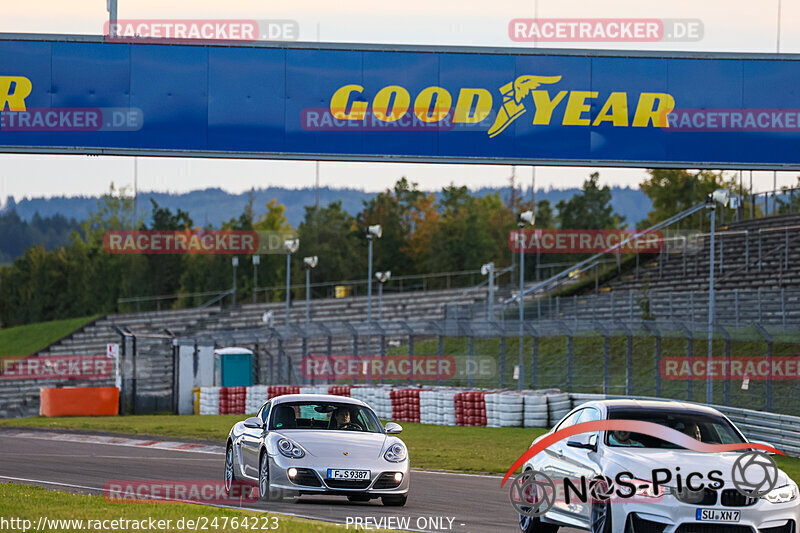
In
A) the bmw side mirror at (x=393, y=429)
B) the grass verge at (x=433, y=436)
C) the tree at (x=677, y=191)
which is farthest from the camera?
the tree at (x=677, y=191)

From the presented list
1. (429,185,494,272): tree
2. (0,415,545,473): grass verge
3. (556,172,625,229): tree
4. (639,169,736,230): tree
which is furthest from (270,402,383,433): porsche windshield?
(556,172,625,229): tree

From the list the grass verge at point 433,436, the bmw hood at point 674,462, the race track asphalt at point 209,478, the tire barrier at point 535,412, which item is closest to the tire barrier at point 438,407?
the grass verge at point 433,436

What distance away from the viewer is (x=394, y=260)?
105625 millimetres

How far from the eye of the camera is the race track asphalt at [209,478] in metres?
12.7

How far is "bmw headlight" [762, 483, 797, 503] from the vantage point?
971 centimetres

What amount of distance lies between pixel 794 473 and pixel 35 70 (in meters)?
14.0

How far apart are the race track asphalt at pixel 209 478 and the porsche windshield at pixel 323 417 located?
2.96 ft

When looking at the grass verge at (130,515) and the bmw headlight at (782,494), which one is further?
the grass verge at (130,515)

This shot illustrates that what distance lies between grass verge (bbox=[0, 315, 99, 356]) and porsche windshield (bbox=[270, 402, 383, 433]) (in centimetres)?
6644

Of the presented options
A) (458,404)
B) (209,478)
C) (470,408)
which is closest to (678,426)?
(209,478)

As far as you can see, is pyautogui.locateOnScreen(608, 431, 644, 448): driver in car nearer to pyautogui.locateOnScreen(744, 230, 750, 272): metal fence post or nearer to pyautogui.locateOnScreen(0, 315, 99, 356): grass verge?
pyautogui.locateOnScreen(744, 230, 750, 272): metal fence post

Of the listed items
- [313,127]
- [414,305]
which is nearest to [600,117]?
[313,127]

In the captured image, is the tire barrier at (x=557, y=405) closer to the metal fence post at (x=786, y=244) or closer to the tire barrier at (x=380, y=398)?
the tire barrier at (x=380, y=398)

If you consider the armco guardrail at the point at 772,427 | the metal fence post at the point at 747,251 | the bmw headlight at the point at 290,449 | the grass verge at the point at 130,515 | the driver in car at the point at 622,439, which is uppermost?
the metal fence post at the point at 747,251
